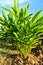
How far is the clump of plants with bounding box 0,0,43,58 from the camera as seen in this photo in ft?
21.1

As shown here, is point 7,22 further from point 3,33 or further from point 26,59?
point 26,59

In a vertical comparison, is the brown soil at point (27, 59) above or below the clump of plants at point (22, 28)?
below

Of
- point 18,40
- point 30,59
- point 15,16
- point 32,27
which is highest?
point 15,16

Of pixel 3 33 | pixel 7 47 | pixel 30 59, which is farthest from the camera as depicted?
pixel 7 47

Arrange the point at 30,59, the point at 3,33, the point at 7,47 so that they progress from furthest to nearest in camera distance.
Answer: the point at 7,47
the point at 3,33
the point at 30,59

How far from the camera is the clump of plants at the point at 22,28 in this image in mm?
6445

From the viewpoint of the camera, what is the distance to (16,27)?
21.4 ft

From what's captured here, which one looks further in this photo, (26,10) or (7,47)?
(7,47)

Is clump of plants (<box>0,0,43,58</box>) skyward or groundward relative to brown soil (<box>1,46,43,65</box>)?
skyward

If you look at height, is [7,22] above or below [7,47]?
above

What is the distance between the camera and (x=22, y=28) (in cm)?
645

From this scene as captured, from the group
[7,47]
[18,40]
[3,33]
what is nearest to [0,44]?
[7,47]

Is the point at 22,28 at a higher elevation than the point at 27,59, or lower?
higher

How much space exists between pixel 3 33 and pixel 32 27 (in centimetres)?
102
